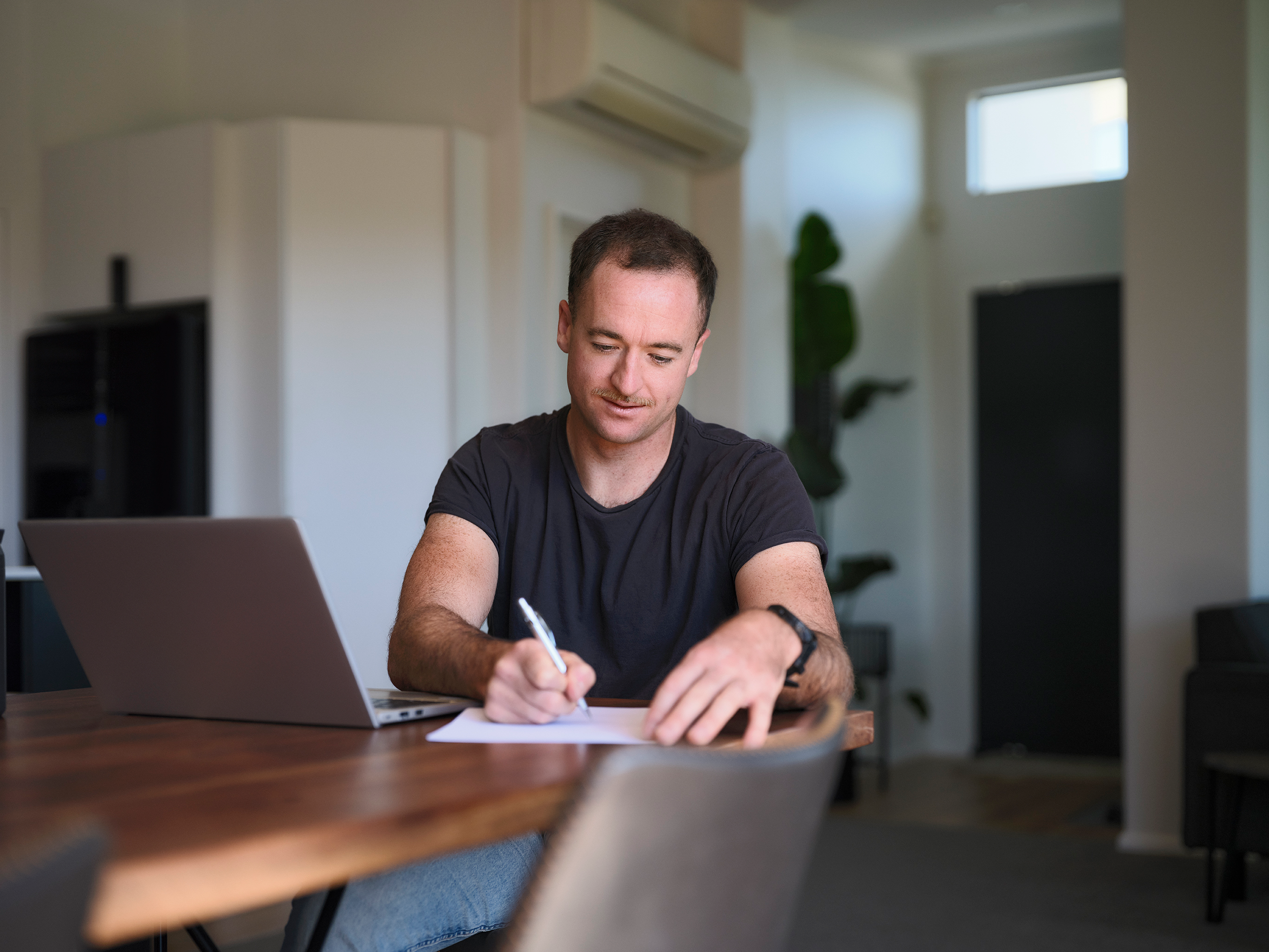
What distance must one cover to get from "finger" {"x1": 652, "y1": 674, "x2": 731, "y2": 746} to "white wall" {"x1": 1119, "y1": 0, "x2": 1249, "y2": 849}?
3.55 metres

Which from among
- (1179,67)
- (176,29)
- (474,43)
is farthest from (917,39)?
(176,29)

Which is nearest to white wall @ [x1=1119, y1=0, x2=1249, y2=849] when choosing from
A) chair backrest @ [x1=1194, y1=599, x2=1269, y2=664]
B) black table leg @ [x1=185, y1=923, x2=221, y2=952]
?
chair backrest @ [x1=1194, y1=599, x2=1269, y2=664]

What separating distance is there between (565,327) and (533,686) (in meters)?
0.78

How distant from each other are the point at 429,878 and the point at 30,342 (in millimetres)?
3820

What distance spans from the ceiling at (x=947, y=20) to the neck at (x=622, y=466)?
12.5 ft

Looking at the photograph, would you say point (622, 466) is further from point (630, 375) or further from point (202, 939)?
point (202, 939)

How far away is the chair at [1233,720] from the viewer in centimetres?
348

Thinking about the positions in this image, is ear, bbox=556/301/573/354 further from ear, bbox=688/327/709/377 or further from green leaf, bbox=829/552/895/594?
green leaf, bbox=829/552/895/594

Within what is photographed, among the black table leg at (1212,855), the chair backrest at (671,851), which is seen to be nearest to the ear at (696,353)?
the chair backrest at (671,851)

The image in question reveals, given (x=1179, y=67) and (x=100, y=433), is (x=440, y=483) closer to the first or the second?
(x=100, y=433)


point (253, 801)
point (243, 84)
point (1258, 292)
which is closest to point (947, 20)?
point (1258, 292)

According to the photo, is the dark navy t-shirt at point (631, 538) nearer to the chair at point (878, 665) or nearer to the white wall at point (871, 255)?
the white wall at point (871, 255)

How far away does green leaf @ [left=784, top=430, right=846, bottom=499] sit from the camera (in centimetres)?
497

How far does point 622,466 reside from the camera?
5.55 ft
